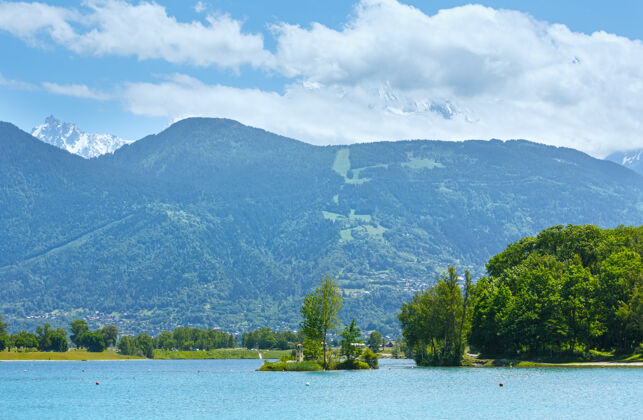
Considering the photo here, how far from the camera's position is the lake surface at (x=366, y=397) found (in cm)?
5916

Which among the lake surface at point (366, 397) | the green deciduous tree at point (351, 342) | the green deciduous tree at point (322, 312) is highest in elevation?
the green deciduous tree at point (322, 312)

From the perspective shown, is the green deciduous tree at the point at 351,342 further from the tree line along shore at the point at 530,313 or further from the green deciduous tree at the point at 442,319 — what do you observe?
the green deciduous tree at the point at 442,319

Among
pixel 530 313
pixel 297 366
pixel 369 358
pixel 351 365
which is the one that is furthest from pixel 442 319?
pixel 297 366

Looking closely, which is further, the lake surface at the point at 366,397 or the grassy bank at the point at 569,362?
the grassy bank at the point at 569,362

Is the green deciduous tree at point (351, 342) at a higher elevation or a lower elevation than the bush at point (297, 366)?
higher

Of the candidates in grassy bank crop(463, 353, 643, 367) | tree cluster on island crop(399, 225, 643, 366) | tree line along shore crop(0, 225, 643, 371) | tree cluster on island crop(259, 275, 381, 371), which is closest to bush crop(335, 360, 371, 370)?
tree cluster on island crop(259, 275, 381, 371)

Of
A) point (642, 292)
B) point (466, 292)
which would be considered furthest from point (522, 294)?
point (642, 292)

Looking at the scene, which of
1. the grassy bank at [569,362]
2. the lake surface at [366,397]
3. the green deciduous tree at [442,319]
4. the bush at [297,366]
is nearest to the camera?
the lake surface at [366,397]

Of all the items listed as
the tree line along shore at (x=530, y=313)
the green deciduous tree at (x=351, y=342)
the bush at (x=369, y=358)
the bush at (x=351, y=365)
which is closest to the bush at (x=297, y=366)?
the tree line along shore at (x=530, y=313)

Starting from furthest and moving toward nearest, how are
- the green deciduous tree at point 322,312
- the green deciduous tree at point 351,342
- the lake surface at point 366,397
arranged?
the green deciduous tree at point 351,342 < the green deciduous tree at point 322,312 < the lake surface at point 366,397

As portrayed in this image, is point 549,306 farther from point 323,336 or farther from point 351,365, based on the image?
point 323,336

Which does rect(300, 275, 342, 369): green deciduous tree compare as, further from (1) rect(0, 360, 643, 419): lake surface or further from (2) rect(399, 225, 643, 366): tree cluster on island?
(2) rect(399, 225, 643, 366): tree cluster on island

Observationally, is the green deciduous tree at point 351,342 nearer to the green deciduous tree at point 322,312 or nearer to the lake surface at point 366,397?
the green deciduous tree at point 322,312

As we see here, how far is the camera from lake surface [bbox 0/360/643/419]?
194 feet
